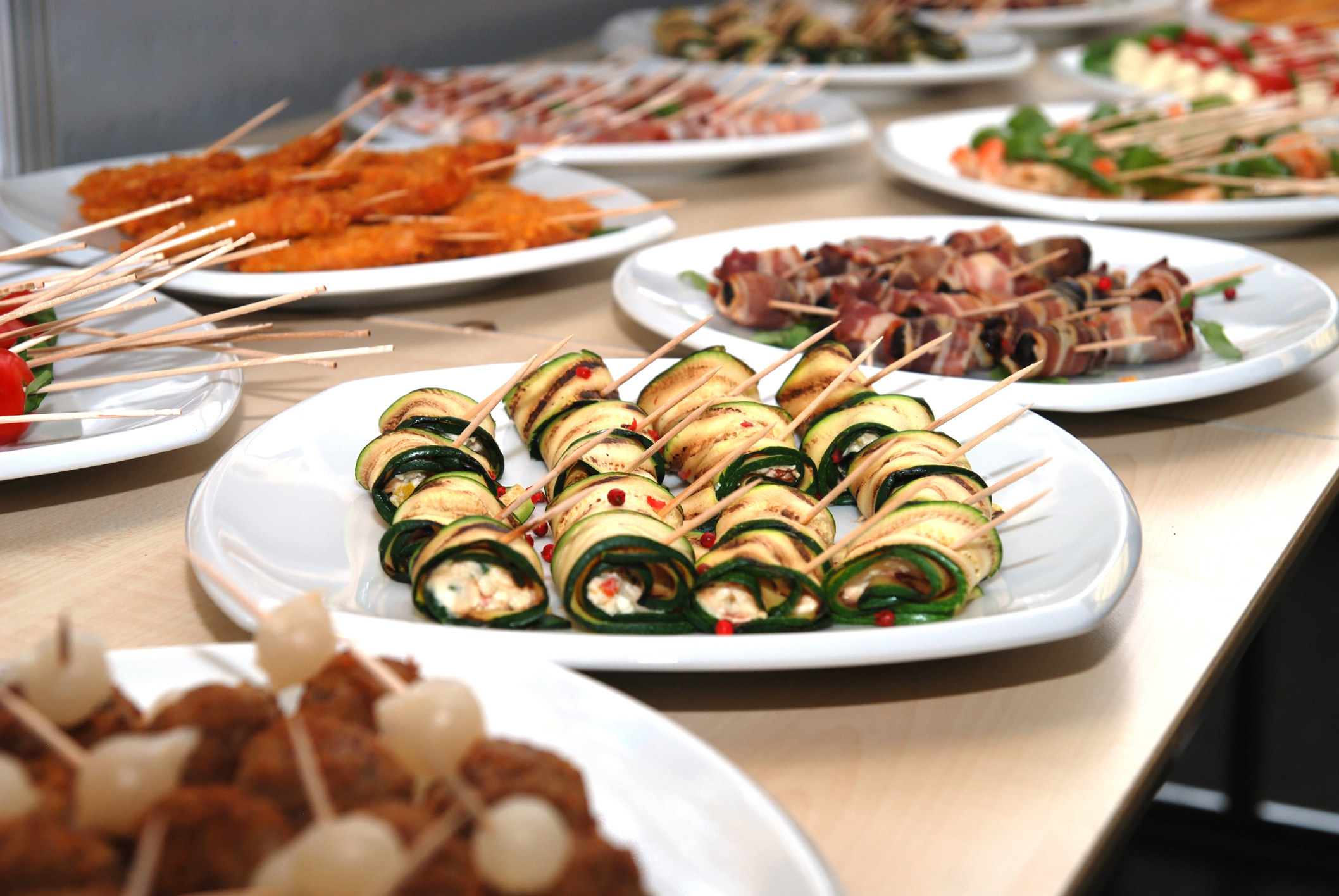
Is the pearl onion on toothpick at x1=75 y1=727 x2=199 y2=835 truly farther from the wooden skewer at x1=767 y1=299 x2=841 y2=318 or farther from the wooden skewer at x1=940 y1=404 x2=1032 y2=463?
the wooden skewer at x1=767 y1=299 x2=841 y2=318

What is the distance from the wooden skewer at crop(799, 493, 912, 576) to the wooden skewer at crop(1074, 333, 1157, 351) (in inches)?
25.2

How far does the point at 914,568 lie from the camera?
4.16 ft

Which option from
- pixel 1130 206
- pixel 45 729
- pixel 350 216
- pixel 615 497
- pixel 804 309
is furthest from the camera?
pixel 1130 206

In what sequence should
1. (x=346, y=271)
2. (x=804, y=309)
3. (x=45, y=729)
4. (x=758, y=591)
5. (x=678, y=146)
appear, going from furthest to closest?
(x=678, y=146) < (x=346, y=271) < (x=804, y=309) < (x=758, y=591) < (x=45, y=729)

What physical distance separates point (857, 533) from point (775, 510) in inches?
5.8

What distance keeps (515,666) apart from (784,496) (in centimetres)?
47

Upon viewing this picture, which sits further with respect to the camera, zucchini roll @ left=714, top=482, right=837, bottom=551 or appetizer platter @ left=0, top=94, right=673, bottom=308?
appetizer platter @ left=0, top=94, right=673, bottom=308

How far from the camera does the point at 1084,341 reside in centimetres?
196

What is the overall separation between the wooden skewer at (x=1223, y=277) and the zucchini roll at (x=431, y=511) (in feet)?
4.40

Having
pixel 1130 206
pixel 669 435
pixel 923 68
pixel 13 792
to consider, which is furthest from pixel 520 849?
pixel 923 68

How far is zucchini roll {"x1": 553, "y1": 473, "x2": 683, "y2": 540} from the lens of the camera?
1.34 m

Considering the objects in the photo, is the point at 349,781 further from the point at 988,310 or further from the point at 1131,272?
the point at 1131,272

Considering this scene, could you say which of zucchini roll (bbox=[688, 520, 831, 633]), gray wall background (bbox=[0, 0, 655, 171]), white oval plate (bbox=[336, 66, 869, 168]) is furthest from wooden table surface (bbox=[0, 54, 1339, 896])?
gray wall background (bbox=[0, 0, 655, 171])

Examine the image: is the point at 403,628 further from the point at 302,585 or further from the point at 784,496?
the point at 784,496
